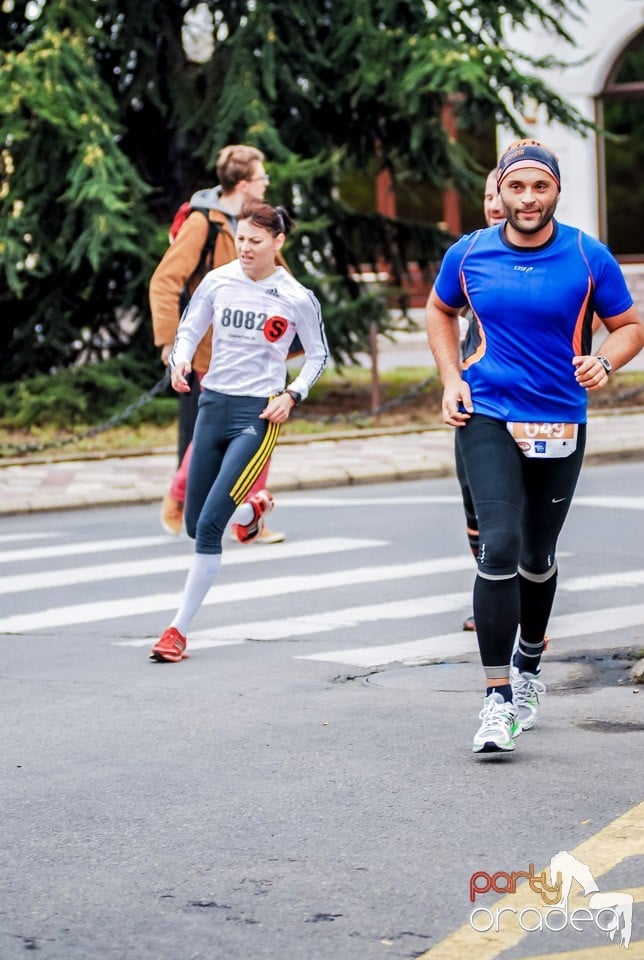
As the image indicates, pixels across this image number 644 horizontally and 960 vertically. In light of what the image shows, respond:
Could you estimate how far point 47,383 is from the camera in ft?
61.7

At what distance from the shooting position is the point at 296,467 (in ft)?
49.3

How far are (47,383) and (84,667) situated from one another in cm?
1157

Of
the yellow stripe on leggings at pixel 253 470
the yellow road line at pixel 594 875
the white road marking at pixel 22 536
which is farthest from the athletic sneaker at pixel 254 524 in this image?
the yellow road line at pixel 594 875

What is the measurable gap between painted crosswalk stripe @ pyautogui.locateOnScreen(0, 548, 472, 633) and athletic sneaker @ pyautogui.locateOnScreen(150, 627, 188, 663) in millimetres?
Result: 1141

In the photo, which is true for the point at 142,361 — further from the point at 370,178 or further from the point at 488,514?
the point at 488,514

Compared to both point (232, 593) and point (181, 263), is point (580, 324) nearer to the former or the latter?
point (232, 593)

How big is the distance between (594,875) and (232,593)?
16.9ft

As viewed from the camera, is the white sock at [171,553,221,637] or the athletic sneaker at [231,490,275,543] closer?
the white sock at [171,553,221,637]

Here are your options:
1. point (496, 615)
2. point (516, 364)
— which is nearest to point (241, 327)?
point (516, 364)

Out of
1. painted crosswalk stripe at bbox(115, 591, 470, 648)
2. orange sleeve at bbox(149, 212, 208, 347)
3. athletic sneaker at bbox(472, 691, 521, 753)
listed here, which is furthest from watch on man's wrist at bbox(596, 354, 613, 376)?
orange sleeve at bbox(149, 212, 208, 347)

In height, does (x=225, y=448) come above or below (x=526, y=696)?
above

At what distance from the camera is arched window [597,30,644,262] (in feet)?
88.8

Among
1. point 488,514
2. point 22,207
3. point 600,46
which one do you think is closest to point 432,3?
point 22,207

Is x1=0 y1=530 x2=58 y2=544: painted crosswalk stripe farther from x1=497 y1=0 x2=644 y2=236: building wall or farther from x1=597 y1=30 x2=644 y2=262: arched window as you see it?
A: x1=597 y1=30 x2=644 y2=262: arched window
